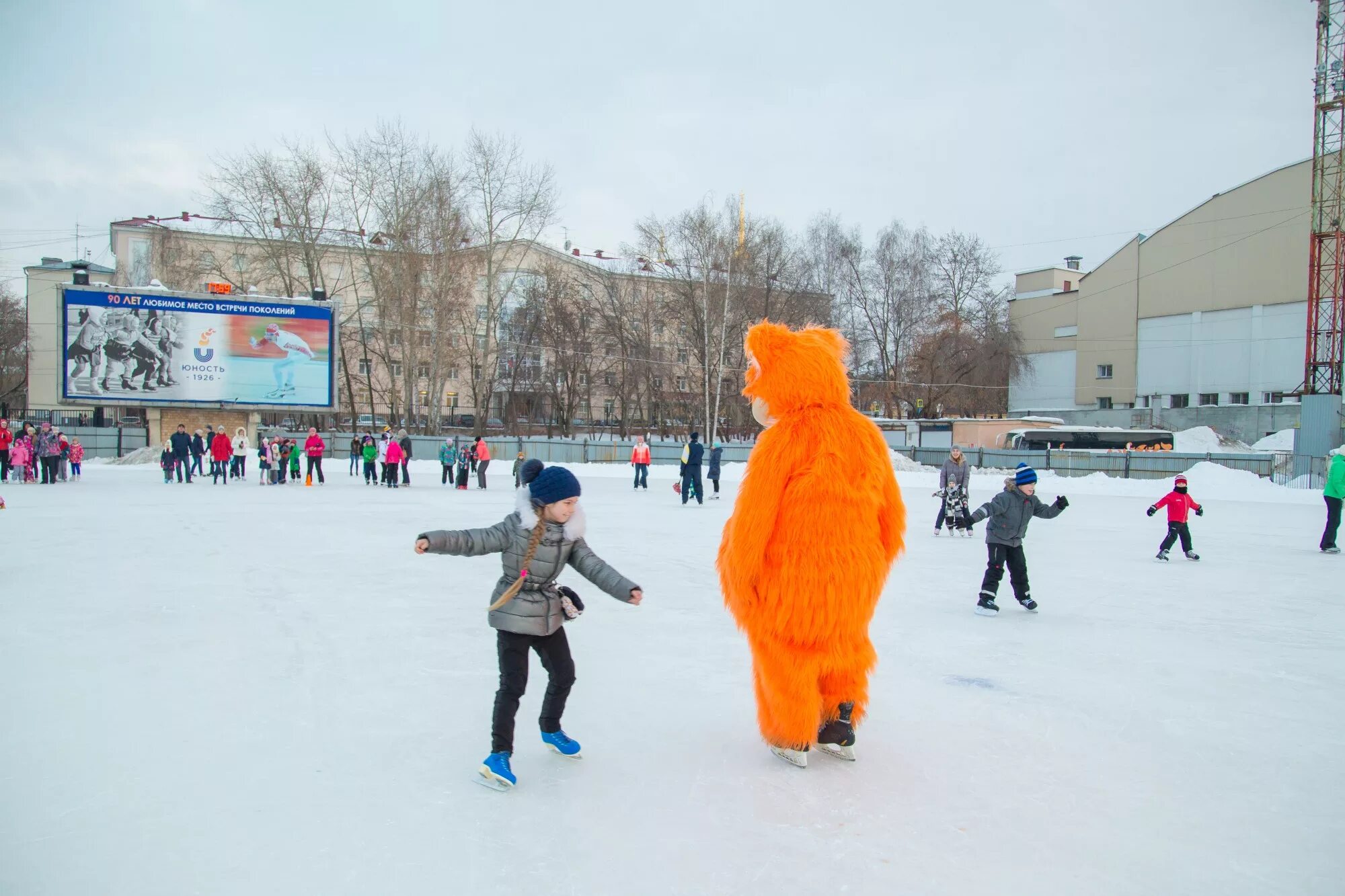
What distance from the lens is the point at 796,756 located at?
3.78 meters

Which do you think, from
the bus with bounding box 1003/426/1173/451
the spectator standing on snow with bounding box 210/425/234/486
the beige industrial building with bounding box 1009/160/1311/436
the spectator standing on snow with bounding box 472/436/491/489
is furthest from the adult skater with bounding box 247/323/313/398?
the beige industrial building with bounding box 1009/160/1311/436

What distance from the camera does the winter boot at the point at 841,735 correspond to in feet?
12.6

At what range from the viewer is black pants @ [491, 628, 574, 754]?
3586 mm

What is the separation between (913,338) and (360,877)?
144 feet

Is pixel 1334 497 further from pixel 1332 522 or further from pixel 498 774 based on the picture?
pixel 498 774

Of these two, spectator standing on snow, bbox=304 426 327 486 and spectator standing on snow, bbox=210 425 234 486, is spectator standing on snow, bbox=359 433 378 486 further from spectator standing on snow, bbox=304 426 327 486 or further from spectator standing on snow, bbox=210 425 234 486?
spectator standing on snow, bbox=210 425 234 486

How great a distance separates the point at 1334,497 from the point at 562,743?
37.3 feet

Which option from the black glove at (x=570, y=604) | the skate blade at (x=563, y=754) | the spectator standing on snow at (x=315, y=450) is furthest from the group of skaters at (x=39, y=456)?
the black glove at (x=570, y=604)

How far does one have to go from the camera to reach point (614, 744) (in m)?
4.07

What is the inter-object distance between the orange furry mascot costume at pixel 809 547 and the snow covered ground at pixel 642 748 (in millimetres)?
321

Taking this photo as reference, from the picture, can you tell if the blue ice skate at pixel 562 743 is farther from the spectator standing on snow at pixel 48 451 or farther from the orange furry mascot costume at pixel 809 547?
the spectator standing on snow at pixel 48 451

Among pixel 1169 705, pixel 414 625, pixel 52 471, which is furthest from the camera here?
pixel 52 471

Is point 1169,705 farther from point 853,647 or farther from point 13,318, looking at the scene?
point 13,318

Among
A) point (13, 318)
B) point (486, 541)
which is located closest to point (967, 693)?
point (486, 541)
